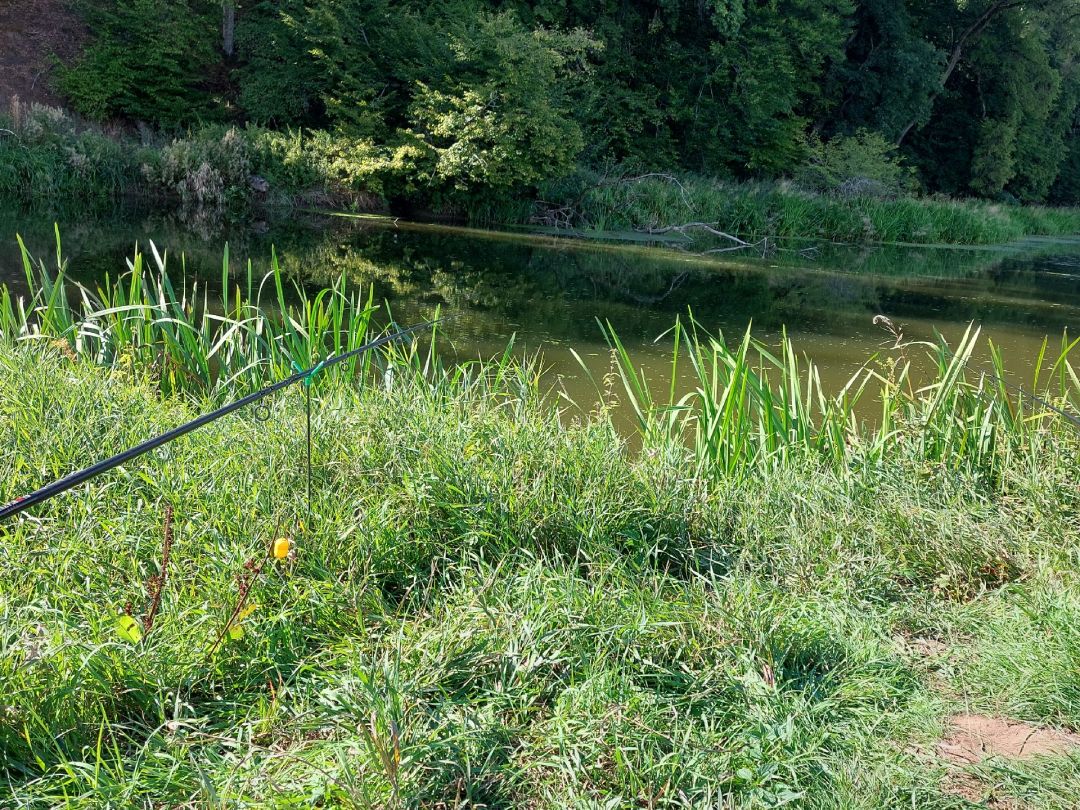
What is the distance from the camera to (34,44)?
18750 millimetres

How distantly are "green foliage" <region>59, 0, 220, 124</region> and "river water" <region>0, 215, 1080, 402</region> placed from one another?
19.8 ft

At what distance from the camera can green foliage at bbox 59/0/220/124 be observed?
1759cm

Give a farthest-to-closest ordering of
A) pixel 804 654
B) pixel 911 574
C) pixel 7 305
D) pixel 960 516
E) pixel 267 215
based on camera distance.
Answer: pixel 267 215, pixel 7 305, pixel 960 516, pixel 911 574, pixel 804 654

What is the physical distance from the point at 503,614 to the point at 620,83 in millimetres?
22353

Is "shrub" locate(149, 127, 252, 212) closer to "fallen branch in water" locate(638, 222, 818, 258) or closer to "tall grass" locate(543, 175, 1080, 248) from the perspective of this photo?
"tall grass" locate(543, 175, 1080, 248)

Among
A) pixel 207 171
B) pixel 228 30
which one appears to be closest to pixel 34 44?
pixel 228 30

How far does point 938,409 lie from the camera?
3.71m

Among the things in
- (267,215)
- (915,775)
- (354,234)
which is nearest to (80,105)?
(267,215)

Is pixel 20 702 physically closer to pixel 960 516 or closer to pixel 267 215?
pixel 960 516

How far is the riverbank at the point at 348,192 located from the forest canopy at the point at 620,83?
52 cm

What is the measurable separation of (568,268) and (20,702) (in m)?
9.72

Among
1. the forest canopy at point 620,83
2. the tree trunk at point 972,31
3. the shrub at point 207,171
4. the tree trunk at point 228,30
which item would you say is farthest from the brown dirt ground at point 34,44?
the tree trunk at point 972,31

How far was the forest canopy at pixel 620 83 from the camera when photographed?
15.5 metres

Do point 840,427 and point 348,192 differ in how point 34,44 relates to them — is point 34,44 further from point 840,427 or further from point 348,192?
point 840,427
